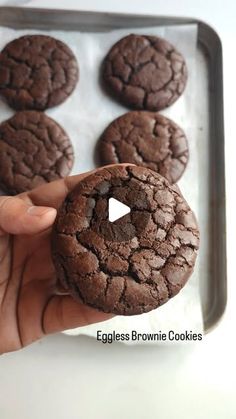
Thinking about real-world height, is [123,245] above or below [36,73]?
below

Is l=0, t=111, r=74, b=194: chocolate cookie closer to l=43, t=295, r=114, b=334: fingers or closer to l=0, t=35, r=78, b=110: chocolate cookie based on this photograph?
l=0, t=35, r=78, b=110: chocolate cookie

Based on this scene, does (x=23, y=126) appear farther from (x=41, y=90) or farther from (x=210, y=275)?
(x=210, y=275)

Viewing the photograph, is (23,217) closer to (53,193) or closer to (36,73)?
(53,193)

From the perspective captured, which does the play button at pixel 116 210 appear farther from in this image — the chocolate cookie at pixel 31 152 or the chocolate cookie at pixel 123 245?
the chocolate cookie at pixel 31 152

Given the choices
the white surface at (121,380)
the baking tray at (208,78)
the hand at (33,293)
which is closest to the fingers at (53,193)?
the hand at (33,293)

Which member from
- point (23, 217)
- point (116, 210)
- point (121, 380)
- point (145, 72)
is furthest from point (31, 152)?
point (121, 380)

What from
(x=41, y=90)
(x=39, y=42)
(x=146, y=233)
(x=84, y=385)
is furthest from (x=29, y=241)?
(x=39, y=42)

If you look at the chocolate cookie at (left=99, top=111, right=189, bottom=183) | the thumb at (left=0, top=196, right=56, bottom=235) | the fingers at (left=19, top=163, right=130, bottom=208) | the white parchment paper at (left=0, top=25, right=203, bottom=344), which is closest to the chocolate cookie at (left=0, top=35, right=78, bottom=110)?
the white parchment paper at (left=0, top=25, right=203, bottom=344)
